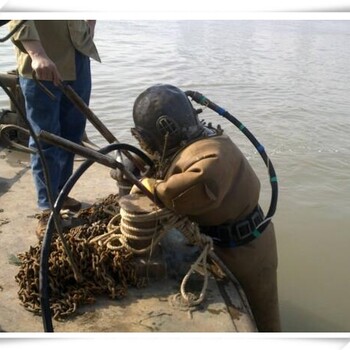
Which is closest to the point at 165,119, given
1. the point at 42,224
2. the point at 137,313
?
the point at 137,313

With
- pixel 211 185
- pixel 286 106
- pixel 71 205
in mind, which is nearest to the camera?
pixel 211 185

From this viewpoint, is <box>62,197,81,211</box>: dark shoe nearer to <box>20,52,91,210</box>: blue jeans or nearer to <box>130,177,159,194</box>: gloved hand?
<box>20,52,91,210</box>: blue jeans

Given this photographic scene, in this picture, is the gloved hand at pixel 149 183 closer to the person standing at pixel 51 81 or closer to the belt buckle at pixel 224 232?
the belt buckle at pixel 224 232

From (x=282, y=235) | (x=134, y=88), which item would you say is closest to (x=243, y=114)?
(x=134, y=88)

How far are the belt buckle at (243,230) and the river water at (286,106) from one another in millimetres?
1534

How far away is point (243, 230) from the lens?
2887mm

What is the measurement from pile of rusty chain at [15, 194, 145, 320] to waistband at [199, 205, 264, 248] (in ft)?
1.73

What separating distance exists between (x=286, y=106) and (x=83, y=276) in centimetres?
795

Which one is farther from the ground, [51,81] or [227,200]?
[51,81]

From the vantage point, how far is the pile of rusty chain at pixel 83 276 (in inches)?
103

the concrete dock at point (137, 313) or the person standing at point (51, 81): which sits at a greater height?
the person standing at point (51, 81)

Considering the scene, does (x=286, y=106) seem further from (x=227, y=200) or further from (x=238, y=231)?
(x=227, y=200)

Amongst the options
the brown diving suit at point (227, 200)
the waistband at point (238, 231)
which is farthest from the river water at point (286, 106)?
the waistband at point (238, 231)
